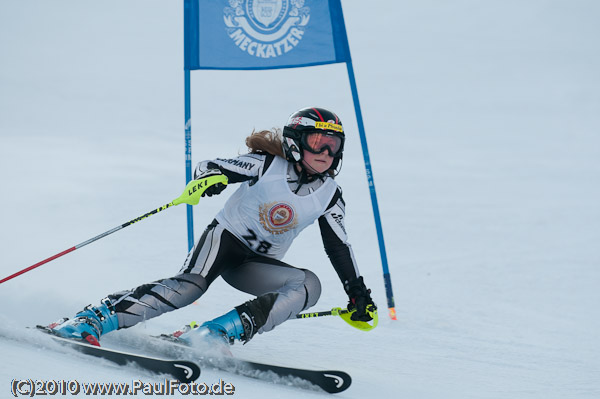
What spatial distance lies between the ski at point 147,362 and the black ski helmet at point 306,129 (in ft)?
4.42

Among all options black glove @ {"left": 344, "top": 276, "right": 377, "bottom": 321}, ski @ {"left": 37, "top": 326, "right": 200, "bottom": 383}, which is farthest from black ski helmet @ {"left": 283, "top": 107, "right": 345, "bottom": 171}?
ski @ {"left": 37, "top": 326, "right": 200, "bottom": 383}

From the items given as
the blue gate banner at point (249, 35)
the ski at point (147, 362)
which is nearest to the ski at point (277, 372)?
the ski at point (147, 362)

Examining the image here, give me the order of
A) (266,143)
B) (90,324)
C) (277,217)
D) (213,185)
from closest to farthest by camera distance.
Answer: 1. (90,324)
2. (213,185)
3. (277,217)
4. (266,143)

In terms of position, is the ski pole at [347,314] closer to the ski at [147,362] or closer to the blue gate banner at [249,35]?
the ski at [147,362]

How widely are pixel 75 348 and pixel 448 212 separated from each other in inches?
300

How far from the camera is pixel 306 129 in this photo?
12.1 feet

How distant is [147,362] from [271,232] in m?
1.17

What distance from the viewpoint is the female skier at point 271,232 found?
3520mm

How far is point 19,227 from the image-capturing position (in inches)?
294

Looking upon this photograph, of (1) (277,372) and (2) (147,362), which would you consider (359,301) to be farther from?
(2) (147,362)

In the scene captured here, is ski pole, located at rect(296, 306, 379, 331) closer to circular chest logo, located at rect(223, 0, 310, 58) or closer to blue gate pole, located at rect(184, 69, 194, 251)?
blue gate pole, located at rect(184, 69, 194, 251)

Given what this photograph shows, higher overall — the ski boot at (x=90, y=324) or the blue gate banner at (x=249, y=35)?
the blue gate banner at (x=249, y=35)

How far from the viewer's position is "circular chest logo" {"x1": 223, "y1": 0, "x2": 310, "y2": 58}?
5508 mm

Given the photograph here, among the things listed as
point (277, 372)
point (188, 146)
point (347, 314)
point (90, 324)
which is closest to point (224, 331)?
point (277, 372)
